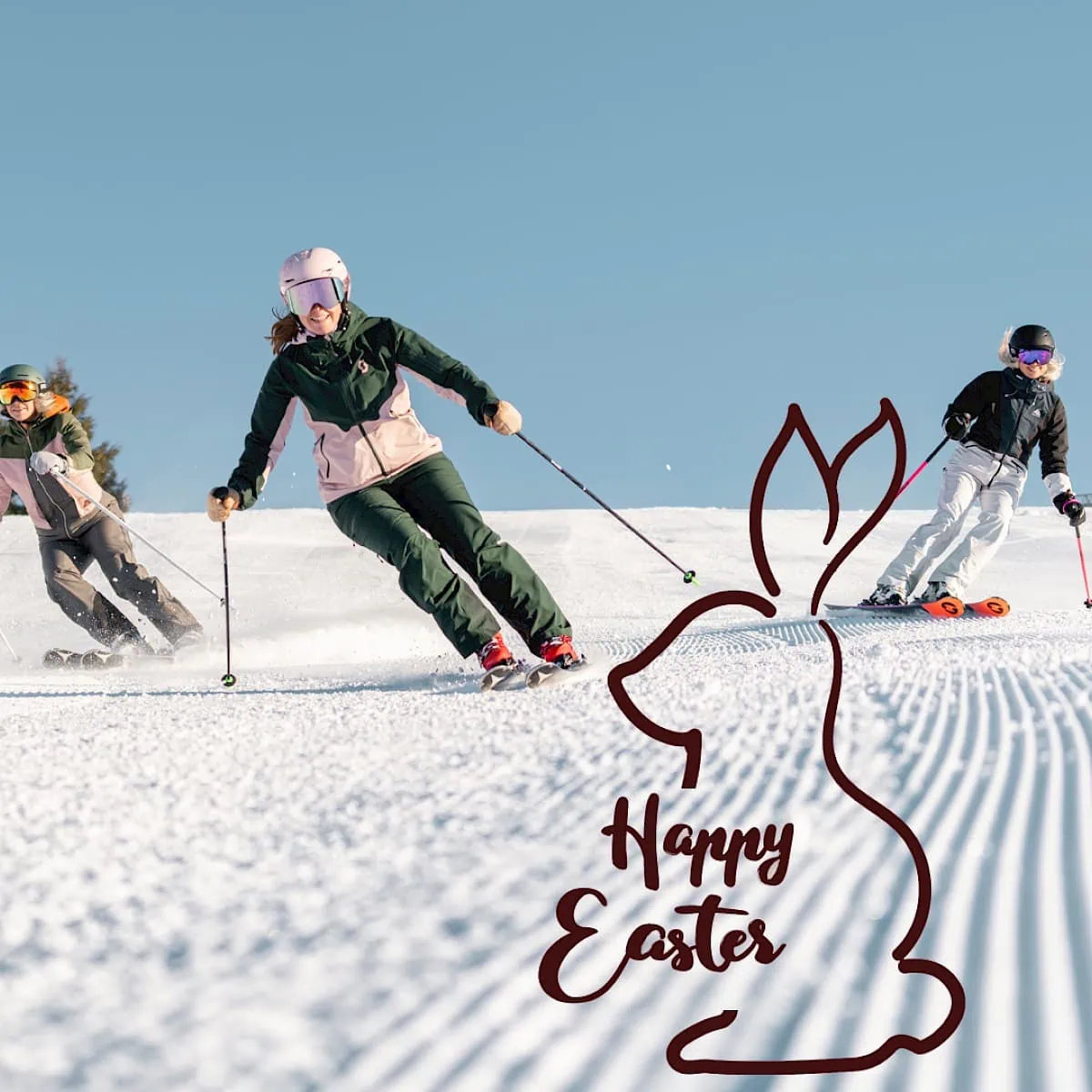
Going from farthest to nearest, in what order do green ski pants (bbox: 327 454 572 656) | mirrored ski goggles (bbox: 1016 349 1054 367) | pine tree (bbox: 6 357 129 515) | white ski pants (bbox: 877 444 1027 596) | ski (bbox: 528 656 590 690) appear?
pine tree (bbox: 6 357 129 515), white ski pants (bbox: 877 444 1027 596), mirrored ski goggles (bbox: 1016 349 1054 367), green ski pants (bbox: 327 454 572 656), ski (bbox: 528 656 590 690)

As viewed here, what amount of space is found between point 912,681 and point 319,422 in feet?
8.36

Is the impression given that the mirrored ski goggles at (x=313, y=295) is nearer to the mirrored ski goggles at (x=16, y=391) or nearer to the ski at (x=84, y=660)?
the mirrored ski goggles at (x=16, y=391)

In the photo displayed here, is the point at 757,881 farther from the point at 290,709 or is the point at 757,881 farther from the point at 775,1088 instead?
the point at 290,709

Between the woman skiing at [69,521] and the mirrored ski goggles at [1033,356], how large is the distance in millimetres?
5576

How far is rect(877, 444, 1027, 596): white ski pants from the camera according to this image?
23.3 ft

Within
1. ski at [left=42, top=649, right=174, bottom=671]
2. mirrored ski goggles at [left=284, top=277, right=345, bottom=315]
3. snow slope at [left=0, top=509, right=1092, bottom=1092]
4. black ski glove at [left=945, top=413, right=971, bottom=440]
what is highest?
mirrored ski goggles at [left=284, top=277, right=345, bottom=315]

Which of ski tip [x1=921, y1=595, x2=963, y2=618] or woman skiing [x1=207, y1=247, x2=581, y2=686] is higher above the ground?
woman skiing [x1=207, y1=247, x2=581, y2=686]

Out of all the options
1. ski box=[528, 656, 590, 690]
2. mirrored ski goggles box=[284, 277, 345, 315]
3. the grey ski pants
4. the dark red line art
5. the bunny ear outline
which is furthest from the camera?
the grey ski pants

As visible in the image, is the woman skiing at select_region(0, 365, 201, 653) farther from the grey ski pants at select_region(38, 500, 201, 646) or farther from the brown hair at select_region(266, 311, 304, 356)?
the brown hair at select_region(266, 311, 304, 356)

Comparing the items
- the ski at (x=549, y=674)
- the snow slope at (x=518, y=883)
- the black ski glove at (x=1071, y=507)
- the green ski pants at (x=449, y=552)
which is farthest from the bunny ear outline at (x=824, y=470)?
the black ski glove at (x=1071, y=507)

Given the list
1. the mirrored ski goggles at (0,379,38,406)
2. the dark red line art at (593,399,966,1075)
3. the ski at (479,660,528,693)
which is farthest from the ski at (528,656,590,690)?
the mirrored ski goggles at (0,379,38,406)

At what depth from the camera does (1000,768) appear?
209 cm

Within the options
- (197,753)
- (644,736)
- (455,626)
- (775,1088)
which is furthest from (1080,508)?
(775,1088)

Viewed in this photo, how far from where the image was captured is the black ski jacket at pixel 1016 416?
6.90 meters
